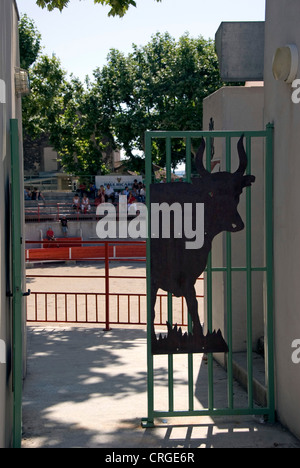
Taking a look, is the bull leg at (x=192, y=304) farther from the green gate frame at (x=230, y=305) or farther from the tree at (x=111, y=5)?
the tree at (x=111, y=5)

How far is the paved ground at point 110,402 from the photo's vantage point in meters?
5.11

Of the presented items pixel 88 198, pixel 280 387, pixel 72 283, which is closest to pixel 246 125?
pixel 280 387

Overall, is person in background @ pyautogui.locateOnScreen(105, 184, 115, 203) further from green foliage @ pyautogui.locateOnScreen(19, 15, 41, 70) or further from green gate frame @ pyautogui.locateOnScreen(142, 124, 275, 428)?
green gate frame @ pyautogui.locateOnScreen(142, 124, 275, 428)

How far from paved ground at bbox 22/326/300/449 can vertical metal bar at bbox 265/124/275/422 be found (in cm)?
33

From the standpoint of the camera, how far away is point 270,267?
Result: 552cm

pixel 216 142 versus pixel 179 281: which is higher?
pixel 216 142

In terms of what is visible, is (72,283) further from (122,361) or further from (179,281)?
(179,281)

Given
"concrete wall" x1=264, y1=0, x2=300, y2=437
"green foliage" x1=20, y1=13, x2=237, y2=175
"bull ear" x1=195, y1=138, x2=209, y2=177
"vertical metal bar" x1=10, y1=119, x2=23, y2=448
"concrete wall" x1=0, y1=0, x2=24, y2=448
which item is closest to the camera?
"concrete wall" x1=0, y1=0, x2=24, y2=448

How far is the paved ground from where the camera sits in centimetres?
511

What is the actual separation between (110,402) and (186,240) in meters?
1.97

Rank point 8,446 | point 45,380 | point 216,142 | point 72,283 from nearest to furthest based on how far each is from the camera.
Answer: point 8,446
point 45,380
point 216,142
point 72,283

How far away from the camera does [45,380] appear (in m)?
7.00

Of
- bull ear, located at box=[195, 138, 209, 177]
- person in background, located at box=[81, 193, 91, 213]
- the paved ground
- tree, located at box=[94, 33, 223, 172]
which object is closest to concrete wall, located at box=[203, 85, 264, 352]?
the paved ground

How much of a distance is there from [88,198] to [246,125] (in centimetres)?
2511
